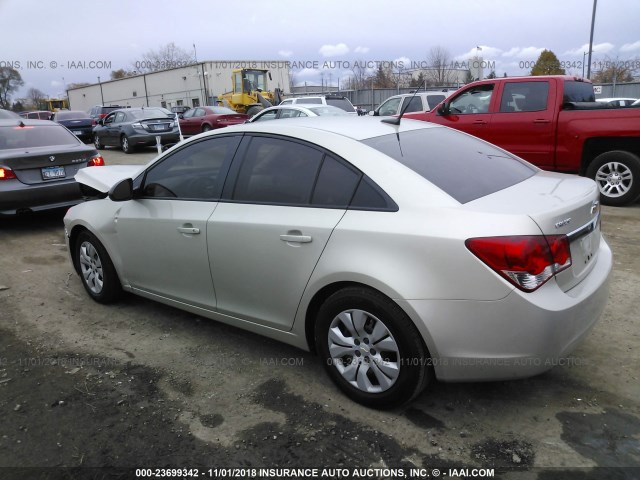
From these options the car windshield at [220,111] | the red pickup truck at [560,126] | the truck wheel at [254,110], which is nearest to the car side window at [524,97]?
the red pickup truck at [560,126]

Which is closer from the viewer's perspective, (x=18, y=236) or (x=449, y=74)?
(x=18, y=236)

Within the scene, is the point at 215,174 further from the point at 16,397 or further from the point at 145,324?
the point at 16,397

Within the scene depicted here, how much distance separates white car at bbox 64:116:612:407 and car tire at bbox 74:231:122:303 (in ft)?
1.83

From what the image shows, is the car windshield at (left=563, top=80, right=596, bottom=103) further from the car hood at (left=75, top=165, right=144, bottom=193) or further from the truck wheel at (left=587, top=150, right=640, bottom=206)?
the car hood at (left=75, top=165, right=144, bottom=193)

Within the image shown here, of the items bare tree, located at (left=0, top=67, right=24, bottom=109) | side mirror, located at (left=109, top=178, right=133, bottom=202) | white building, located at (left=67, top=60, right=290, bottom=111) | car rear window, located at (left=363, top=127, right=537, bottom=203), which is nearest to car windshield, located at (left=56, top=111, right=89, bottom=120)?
white building, located at (left=67, top=60, right=290, bottom=111)

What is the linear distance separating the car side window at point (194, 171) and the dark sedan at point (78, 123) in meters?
21.1

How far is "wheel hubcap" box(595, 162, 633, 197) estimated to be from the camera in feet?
24.4

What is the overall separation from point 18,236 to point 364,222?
6238mm

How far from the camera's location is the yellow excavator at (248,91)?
26.8 meters

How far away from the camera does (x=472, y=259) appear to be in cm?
240

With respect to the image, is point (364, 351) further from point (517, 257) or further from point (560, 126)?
point (560, 126)

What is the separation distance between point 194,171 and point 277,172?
0.81m

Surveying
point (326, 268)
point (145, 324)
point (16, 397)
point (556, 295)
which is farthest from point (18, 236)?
point (556, 295)

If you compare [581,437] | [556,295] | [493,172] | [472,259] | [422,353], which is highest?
[493,172]
